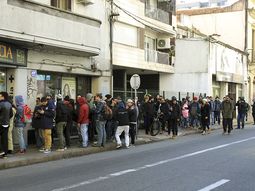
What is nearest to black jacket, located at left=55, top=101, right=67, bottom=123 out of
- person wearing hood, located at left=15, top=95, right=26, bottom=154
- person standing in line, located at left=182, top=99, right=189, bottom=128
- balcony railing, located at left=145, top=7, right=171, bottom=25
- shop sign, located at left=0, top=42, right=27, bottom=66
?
person wearing hood, located at left=15, top=95, right=26, bottom=154

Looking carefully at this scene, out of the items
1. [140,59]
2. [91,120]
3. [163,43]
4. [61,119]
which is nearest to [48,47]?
[91,120]

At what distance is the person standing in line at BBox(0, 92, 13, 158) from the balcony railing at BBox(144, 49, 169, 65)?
55.8 ft

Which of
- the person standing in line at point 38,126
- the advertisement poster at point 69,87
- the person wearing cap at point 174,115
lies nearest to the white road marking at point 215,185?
the person standing in line at point 38,126

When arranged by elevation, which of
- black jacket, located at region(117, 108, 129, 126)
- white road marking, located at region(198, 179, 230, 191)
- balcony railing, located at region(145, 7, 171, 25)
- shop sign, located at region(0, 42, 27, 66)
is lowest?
white road marking, located at region(198, 179, 230, 191)

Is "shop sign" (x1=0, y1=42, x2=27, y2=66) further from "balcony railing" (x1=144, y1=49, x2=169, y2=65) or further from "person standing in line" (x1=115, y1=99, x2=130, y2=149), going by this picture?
"balcony railing" (x1=144, y1=49, x2=169, y2=65)

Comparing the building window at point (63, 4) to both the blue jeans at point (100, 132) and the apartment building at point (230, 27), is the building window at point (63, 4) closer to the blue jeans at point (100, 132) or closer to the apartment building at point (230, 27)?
the blue jeans at point (100, 132)

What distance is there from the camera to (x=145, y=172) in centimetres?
1062

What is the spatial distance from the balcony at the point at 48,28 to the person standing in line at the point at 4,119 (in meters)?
2.46

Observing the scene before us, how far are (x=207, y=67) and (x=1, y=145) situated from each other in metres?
22.8

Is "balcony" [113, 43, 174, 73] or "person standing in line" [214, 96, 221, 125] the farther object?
"person standing in line" [214, 96, 221, 125]

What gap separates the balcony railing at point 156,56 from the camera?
2967 cm

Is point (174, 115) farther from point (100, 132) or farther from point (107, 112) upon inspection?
point (100, 132)

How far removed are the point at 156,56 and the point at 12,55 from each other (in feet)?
53.4

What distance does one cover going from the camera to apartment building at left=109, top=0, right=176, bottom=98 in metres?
25.0
